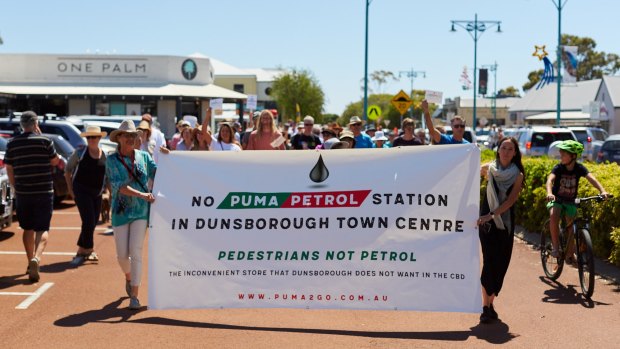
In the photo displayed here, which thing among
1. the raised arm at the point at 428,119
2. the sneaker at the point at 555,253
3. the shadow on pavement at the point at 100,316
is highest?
the raised arm at the point at 428,119

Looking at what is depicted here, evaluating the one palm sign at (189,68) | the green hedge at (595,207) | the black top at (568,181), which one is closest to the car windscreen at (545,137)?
the green hedge at (595,207)

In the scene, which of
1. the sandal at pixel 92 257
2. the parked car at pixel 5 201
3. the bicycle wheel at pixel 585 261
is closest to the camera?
the bicycle wheel at pixel 585 261

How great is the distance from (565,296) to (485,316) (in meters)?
1.68

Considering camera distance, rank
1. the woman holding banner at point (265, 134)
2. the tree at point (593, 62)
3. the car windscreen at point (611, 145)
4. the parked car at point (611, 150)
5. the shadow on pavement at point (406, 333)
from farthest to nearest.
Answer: the tree at point (593, 62), the car windscreen at point (611, 145), the parked car at point (611, 150), the woman holding banner at point (265, 134), the shadow on pavement at point (406, 333)

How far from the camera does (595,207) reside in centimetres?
1071

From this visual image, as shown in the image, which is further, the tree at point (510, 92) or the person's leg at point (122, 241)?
the tree at point (510, 92)

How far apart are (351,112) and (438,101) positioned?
3874 inches

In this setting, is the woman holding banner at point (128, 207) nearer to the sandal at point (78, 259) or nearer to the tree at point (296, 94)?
the sandal at point (78, 259)

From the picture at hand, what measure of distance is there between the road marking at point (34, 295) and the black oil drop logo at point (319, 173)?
3.04 metres

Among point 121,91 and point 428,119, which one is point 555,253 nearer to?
point 428,119

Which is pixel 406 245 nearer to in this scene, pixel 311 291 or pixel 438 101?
pixel 311 291

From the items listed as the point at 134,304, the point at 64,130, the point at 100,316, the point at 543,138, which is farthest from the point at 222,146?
the point at 543,138

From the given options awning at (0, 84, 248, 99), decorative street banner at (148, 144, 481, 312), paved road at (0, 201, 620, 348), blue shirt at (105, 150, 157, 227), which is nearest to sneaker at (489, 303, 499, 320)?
paved road at (0, 201, 620, 348)

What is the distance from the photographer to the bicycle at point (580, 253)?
8.74 metres
